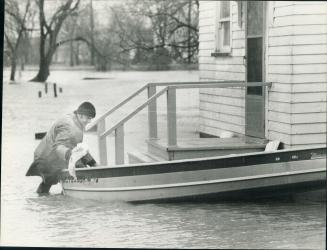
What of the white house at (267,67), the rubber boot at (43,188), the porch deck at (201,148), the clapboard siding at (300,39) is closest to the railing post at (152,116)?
the porch deck at (201,148)

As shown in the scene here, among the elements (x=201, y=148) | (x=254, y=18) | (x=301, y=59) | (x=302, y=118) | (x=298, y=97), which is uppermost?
(x=254, y=18)

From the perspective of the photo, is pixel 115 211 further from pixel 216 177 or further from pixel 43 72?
pixel 43 72

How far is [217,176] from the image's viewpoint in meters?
8.04

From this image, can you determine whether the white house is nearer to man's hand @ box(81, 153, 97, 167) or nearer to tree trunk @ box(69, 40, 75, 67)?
man's hand @ box(81, 153, 97, 167)

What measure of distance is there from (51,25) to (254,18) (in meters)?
2.30

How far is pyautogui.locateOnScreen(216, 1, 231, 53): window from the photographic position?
8594 mm

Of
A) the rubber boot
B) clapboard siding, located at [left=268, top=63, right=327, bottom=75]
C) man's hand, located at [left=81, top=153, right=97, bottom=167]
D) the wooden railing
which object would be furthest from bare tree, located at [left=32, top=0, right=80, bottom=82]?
clapboard siding, located at [left=268, top=63, right=327, bottom=75]

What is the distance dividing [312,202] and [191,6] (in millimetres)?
2575

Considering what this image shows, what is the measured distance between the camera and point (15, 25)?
845 cm

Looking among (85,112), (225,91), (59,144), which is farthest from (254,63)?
(59,144)

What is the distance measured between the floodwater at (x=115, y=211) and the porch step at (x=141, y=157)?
204 millimetres

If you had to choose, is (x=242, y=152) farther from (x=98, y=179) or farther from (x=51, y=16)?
(x=51, y=16)

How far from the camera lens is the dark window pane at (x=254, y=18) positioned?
820 centimetres

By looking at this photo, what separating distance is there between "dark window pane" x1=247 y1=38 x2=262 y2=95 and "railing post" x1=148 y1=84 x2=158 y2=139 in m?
1.19
